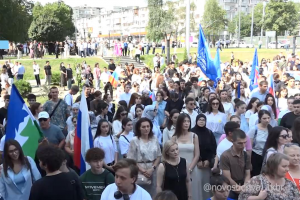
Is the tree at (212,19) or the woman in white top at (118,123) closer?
the woman in white top at (118,123)

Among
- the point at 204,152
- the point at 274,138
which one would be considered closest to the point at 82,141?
the point at 204,152

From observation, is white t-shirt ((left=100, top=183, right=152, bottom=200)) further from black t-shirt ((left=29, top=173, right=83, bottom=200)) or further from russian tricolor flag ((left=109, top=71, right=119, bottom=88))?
russian tricolor flag ((left=109, top=71, right=119, bottom=88))

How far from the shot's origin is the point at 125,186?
3.42 meters

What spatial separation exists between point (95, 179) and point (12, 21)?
50.3 ft

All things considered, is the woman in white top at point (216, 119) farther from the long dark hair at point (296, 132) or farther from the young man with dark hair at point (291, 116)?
the long dark hair at point (296, 132)

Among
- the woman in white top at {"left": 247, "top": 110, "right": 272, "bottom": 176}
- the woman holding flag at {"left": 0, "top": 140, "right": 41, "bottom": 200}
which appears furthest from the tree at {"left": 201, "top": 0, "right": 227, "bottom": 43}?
the woman holding flag at {"left": 0, "top": 140, "right": 41, "bottom": 200}

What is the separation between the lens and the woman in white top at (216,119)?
22.7 feet

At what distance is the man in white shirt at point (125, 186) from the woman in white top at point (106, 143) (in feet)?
7.30

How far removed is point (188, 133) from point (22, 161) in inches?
94.1

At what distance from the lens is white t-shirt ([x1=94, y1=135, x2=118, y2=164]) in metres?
5.74

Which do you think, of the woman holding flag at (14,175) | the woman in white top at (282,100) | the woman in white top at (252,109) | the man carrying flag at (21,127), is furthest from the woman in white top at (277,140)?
the woman in white top at (282,100)

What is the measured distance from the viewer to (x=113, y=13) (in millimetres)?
149875

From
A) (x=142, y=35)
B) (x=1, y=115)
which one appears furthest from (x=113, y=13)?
(x=1, y=115)

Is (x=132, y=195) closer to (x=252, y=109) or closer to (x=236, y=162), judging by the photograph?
(x=236, y=162)
